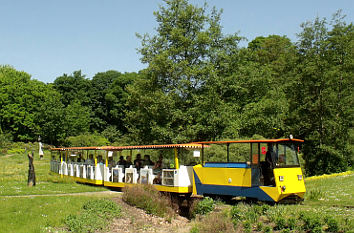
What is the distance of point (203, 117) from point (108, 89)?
155 ft

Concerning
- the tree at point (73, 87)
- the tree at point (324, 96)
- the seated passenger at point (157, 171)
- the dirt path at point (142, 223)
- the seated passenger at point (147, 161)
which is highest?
the tree at point (73, 87)

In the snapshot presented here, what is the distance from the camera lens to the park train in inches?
595

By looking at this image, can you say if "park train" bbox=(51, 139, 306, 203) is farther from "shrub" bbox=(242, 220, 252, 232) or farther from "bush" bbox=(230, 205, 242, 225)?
"shrub" bbox=(242, 220, 252, 232)

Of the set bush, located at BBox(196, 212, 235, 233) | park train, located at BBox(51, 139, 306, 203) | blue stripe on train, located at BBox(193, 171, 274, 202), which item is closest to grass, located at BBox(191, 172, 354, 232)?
bush, located at BBox(196, 212, 235, 233)

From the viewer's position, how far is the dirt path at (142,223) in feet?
48.5

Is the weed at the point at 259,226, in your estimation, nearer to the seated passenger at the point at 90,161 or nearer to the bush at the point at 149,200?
the bush at the point at 149,200

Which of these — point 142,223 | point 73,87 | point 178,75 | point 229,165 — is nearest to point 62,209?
point 142,223

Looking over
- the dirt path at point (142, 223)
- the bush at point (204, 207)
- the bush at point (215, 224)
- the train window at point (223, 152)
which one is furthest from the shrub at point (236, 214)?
the train window at point (223, 152)

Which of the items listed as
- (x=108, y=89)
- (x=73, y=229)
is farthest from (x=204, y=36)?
(x=108, y=89)

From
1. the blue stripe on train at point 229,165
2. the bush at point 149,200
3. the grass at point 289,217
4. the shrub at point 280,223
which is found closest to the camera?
the grass at point 289,217

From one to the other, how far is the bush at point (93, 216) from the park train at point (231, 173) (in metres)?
3.48

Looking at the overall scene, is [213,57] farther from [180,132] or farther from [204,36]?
[180,132]

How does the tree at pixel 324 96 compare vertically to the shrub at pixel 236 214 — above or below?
above

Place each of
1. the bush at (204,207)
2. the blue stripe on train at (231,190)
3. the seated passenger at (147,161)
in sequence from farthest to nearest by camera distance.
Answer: the seated passenger at (147,161)
the bush at (204,207)
the blue stripe on train at (231,190)
